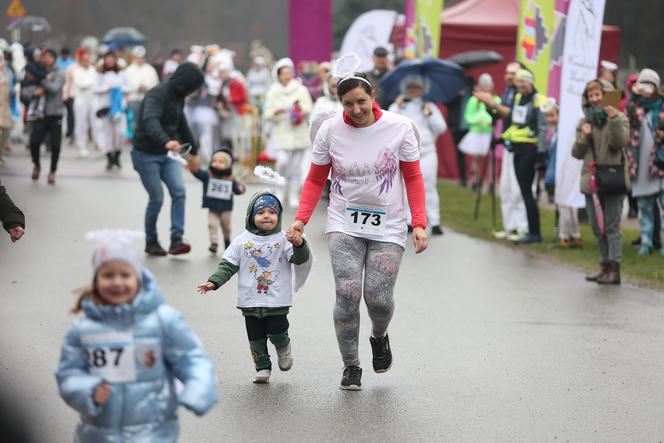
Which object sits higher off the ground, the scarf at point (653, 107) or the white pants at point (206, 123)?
the scarf at point (653, 107)

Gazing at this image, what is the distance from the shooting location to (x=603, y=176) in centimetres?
1248

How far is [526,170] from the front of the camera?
605 inches

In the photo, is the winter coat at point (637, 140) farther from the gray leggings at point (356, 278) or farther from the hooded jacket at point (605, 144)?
Answer: the gray leggings at point (356, 278)

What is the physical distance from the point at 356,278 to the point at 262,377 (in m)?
0.83

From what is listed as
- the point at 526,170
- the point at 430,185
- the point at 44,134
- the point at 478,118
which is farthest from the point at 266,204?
the point at 478,118

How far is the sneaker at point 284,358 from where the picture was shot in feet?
26.4

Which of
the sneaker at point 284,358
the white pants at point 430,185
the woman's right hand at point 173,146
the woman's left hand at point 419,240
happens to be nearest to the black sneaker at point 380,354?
the sneaker at point 284,358

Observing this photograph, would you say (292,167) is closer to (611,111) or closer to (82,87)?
(611,111)

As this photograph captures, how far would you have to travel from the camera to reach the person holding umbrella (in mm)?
12391

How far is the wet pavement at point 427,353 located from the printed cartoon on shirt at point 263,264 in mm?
601

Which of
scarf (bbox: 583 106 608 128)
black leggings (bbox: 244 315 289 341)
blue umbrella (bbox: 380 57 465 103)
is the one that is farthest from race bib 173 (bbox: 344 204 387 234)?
blue umbrella (bbox: 380 57 465 103)

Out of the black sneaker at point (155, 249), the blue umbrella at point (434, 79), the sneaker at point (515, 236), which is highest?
the blue umbrella at point (434, 79)

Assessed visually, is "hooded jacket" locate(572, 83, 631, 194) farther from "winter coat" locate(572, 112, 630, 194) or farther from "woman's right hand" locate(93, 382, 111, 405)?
"woman's right hand" locate(93, 382, 111, 405)

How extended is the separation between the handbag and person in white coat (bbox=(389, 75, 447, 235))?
395 centimetres
